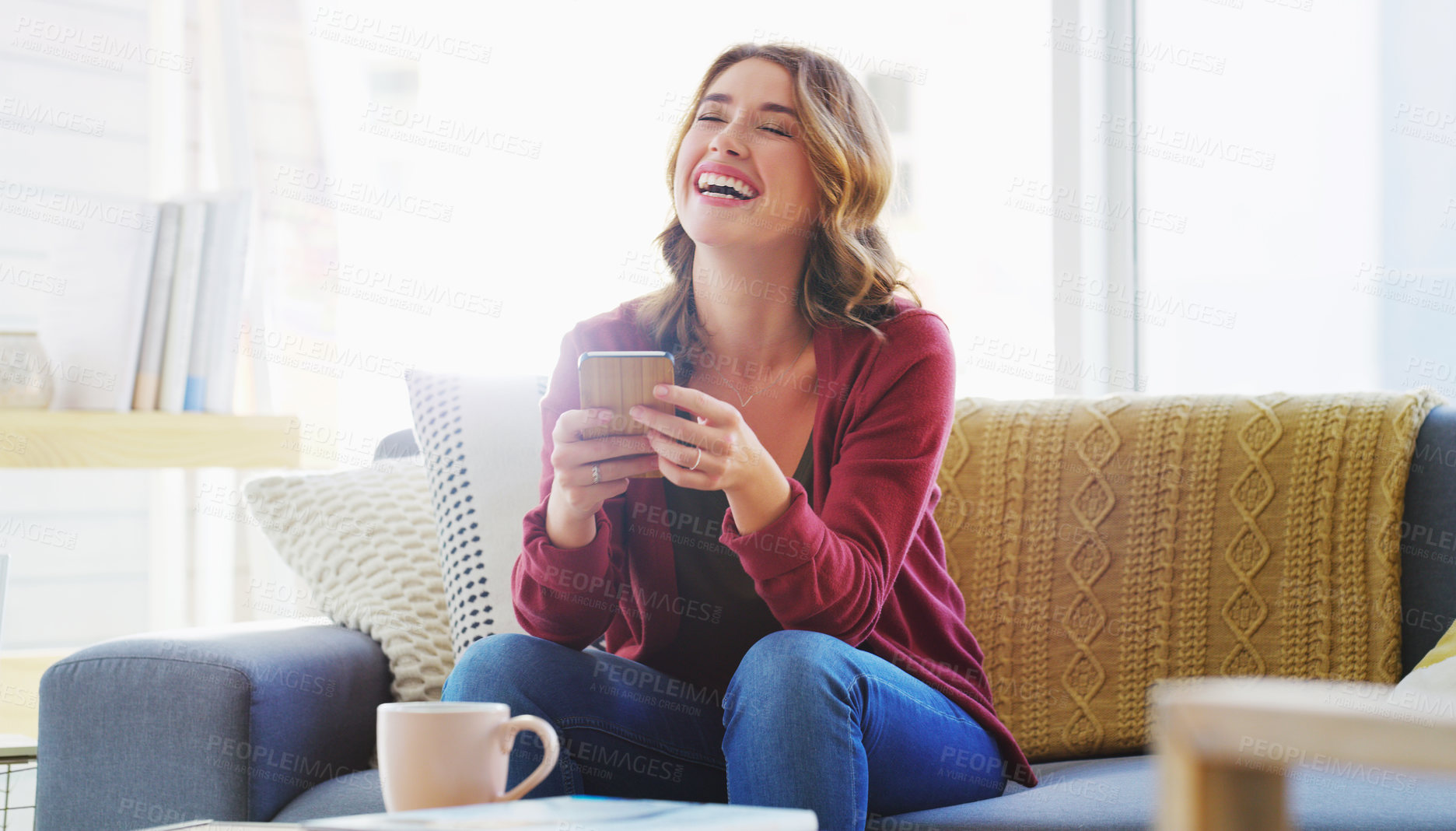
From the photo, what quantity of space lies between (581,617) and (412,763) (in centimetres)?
52

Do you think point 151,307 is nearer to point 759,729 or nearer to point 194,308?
point 194,308

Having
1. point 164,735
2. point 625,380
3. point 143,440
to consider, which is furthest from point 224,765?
point 143,440

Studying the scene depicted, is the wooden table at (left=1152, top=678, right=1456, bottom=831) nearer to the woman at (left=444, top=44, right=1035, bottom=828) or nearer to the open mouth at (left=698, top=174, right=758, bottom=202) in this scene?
the woman at (left=444, top=44, right=1035, bottom=828)

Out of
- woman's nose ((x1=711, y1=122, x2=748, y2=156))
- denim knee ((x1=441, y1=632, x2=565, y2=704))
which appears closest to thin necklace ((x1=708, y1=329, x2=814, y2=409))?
woman's nose ((x1=711, y1=122, x2=748, y2=156))

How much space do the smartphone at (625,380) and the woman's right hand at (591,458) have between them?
0.05 feet

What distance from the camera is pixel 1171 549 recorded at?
146cm

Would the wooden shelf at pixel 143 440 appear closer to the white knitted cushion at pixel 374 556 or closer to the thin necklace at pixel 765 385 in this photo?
the white knitted cushion at pixel 374 556

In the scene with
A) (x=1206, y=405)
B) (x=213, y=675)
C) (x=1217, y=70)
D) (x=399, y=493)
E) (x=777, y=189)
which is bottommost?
(x=213, y=675)

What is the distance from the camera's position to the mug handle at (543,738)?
0.69 metres

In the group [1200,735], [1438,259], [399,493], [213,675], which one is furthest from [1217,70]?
[1200,735]

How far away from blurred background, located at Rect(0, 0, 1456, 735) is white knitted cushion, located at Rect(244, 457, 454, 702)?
0.79 m

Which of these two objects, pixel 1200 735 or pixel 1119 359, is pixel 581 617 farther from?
pixel 1119 359

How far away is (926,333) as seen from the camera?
1305 mm

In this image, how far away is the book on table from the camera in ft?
1.81
